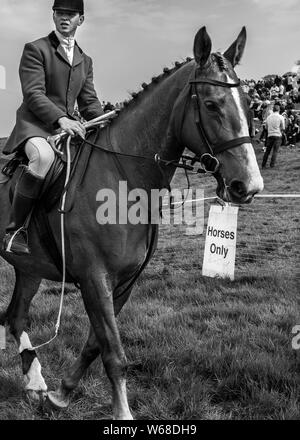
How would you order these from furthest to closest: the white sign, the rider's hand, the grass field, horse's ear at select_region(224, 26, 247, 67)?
the white sign, the grass field, the rider's hand, horse's ear at select_region(224, 26, 247, 67)

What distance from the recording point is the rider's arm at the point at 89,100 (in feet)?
15.0

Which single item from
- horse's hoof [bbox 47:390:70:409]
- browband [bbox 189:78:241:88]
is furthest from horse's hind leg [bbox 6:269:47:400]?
browband [bbox 189:78:241:88]

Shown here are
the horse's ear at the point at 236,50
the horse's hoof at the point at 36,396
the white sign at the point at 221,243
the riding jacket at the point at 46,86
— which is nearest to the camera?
the horse's ear at the point at 236,50

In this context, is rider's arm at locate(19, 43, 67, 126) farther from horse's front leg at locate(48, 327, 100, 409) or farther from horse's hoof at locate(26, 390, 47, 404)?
horse's hoof at locate(26, 390, 47, 404)

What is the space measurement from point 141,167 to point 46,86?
108 cm

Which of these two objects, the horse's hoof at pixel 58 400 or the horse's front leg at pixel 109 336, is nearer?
the horse's front leg at pixel 109 336

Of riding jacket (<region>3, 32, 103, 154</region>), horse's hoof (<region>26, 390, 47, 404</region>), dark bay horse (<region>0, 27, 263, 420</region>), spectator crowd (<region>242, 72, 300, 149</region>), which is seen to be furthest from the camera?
spectator crowd (<region>242, 72, 300, 149</region>)

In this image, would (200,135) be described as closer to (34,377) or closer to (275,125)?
(34,377)

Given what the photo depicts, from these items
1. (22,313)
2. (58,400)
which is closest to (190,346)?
(58,400)

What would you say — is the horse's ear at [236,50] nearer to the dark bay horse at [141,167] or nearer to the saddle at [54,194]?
the dark bay horse at [141,167]

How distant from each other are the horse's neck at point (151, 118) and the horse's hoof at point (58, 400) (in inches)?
77.4

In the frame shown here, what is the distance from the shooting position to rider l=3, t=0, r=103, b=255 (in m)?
3.95

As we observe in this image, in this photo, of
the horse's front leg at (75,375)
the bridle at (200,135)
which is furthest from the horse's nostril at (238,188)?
the horse's front leg at (75,375)

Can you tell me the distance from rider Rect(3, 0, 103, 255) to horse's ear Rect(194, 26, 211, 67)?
102 centimetres
